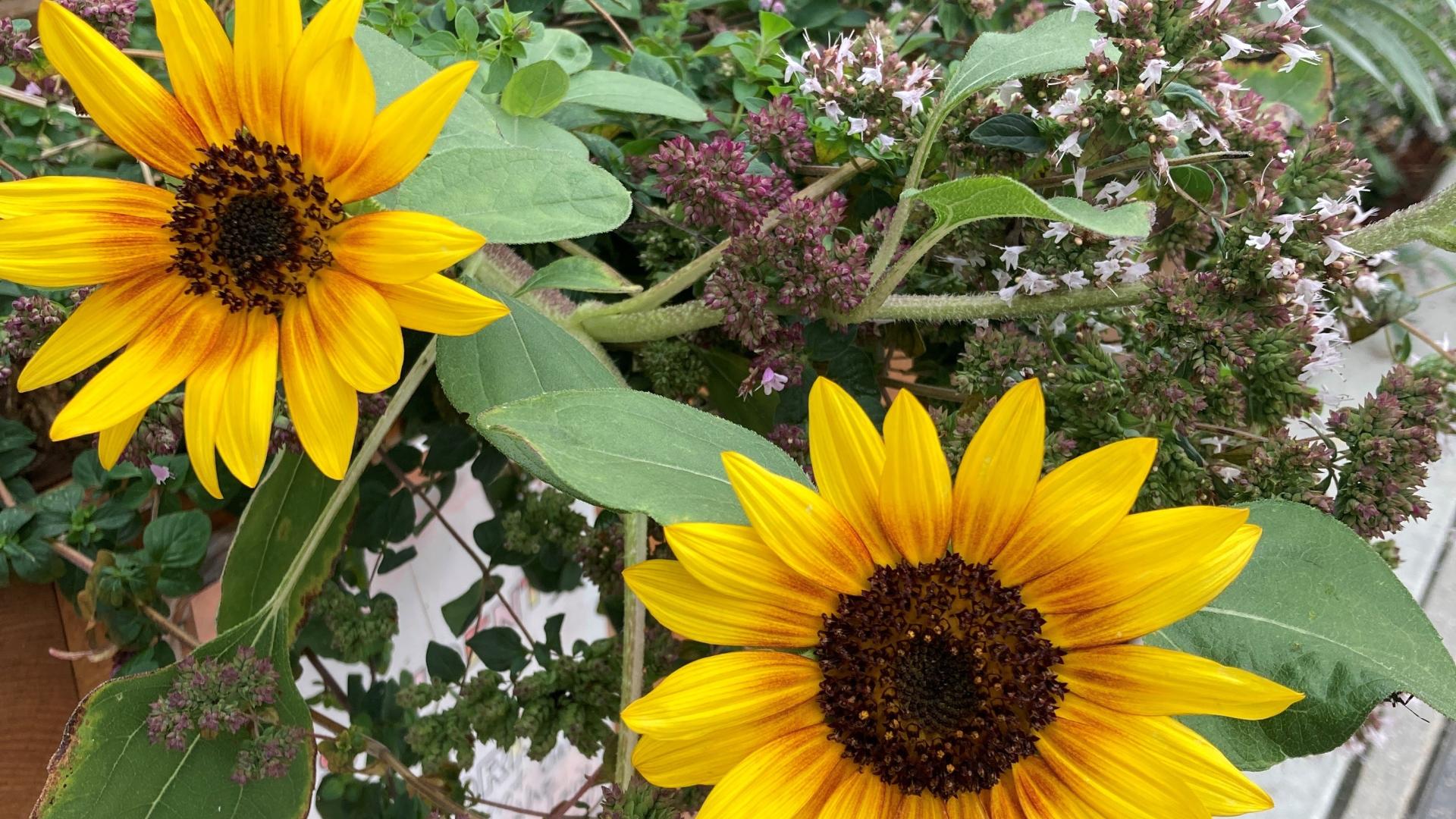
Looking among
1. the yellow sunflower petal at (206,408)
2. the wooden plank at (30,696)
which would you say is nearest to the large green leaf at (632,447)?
the yellow sunflower petal at (206,408)

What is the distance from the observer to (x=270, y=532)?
69 cm

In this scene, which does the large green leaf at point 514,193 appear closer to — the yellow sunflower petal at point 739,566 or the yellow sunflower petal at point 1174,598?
the yellow sunflower petal at point 739,566

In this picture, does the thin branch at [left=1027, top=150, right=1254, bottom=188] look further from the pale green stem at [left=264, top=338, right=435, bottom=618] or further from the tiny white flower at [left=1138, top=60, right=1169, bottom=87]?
the pale green stem at [left=264, top=338, right=435, bottom=618]

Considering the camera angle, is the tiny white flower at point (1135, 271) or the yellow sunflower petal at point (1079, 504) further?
the tiny white flower at point (1135, 271)

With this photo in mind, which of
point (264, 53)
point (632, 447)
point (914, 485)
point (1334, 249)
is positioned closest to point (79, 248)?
point (264, 53)

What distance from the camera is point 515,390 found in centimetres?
54

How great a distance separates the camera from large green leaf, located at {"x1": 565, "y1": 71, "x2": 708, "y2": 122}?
2.09 feet

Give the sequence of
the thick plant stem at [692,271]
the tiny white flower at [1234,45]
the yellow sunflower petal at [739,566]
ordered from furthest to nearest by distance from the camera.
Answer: the thick plant stem at [692,271]
the tiny white flower at [1234,45]
the yellow sunflower petal at [739,566]

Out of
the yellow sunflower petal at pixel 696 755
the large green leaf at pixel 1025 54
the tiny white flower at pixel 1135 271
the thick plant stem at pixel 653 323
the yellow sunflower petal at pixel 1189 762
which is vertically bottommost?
the yellow sunflower petal at pixel 1189 762

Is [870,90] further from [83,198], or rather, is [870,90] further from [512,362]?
[83,198]

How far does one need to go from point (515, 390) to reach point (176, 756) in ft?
1.04

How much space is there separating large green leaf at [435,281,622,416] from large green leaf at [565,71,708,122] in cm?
16

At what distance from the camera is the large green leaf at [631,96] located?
0.64 meters

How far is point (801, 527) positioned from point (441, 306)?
19 cm
